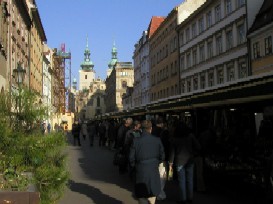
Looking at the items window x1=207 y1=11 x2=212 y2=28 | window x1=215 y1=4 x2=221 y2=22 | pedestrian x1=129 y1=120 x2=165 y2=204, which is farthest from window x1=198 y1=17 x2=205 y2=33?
pedestrian x1=129 y1=120 x2=165 y2=204

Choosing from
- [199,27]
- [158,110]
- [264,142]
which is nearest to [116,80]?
[199,27]

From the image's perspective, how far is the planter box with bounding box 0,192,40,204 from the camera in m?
5.85

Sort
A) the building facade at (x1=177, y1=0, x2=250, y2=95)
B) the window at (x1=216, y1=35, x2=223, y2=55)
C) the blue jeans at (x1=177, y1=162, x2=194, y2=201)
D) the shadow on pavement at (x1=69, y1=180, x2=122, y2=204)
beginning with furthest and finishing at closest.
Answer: the window at (x1=216, y1=35, x2=223, y2=55)
the building facade at (x1=177, y1=0, x2=250, y2=95)
the shadow on pavement at (x1=69, y1=180, x2=122, y2=204)
the blue jeans at (x1=177, y1=162, x2=194, y2=201)

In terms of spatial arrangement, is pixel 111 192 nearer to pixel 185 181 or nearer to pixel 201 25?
pixel 185 181

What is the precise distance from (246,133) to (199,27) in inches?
1299

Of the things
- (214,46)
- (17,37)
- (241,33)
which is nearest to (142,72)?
(214,46)

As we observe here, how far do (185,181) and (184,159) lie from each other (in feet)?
1.50

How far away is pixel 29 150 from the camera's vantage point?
7.46 m

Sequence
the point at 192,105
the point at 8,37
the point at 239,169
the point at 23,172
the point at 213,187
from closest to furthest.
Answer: the point at 23,172, the point at 239,169, the point at 213,187, the point at 192,105, the point at 8,37

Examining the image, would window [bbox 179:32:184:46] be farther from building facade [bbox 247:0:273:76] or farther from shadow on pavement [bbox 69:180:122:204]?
shadow on pavement [bbox 69:180:122:204]

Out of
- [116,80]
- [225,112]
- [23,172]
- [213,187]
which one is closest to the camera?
[23,172]

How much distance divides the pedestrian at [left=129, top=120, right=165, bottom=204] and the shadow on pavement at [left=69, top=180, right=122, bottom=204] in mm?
2634

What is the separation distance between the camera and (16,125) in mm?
7934

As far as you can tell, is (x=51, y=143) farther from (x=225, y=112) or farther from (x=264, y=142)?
(x=225, y=112)
